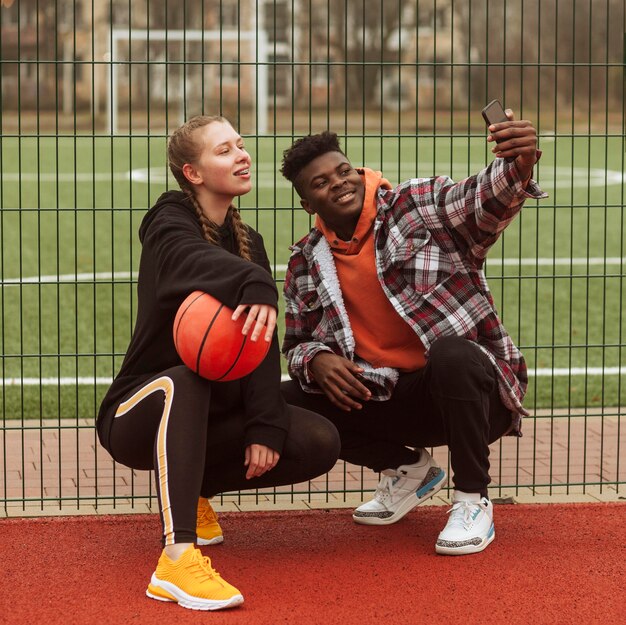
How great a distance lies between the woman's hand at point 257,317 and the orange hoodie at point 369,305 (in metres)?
0.81

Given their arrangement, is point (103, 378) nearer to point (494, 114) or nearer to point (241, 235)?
point (241, 235)

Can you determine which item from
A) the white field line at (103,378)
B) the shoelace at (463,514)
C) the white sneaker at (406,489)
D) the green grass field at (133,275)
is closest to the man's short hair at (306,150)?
the green grass field at (133,275)

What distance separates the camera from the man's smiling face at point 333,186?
4484mm

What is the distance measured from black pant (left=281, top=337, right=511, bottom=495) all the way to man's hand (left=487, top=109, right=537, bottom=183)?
28.1 inches

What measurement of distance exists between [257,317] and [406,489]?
4.48 ft

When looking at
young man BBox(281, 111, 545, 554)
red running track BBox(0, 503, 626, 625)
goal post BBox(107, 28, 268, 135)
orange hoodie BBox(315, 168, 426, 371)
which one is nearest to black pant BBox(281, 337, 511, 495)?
young man BBox(281, 111, 545, 554)

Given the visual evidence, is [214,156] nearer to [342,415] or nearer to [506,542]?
[342,415]

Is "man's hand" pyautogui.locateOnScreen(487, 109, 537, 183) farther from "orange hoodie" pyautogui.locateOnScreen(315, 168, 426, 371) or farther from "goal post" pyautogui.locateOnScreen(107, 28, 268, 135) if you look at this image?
"goal post" pyautogui.locateOnScreen(107, 28, 268, 135)

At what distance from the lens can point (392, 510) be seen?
15.8ft

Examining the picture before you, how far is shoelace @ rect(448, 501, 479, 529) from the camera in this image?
438 cm

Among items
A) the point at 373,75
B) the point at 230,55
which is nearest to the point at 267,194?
the point at 373,75

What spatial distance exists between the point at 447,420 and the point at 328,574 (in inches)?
28.1

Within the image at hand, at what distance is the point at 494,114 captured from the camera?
4.13m

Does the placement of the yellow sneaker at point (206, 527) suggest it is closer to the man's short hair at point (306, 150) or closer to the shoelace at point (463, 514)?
the shoelace at point (463, 514)
